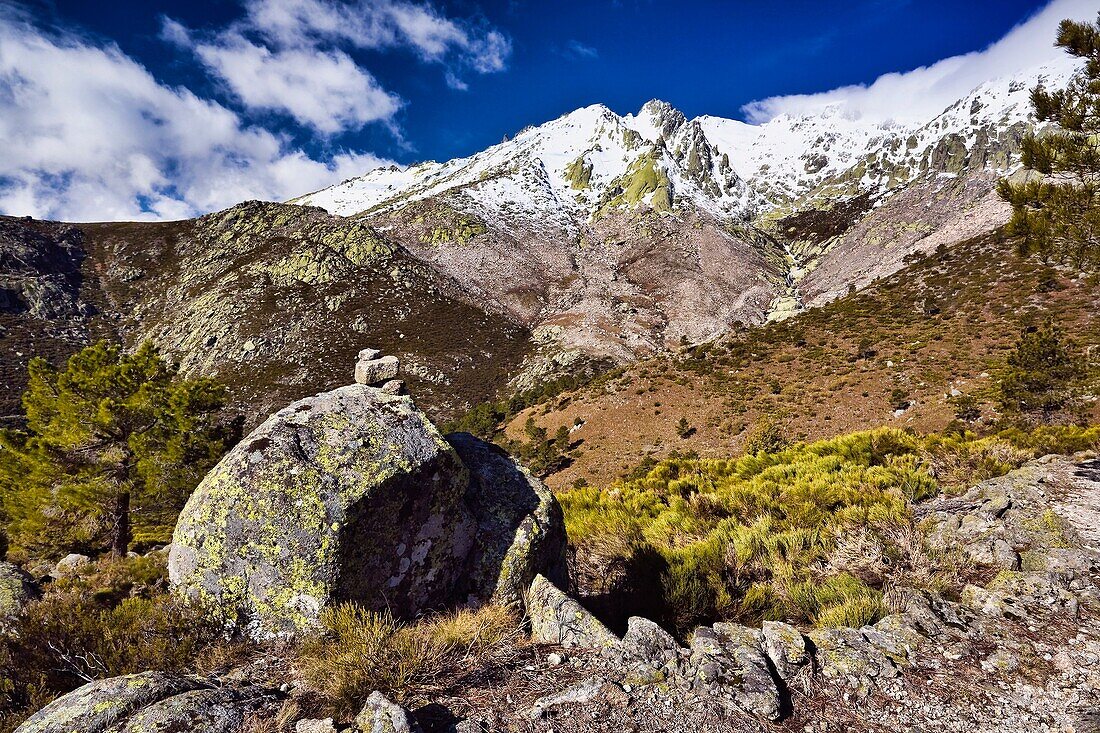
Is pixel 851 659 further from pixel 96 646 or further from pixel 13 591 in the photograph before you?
pixel 13 591

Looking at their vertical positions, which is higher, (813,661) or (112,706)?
(112,706)

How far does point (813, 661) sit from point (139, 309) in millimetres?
105677

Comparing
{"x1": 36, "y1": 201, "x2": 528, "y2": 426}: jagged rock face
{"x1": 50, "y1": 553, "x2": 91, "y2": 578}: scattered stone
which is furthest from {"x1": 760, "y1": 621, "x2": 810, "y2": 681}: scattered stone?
{"x1": 36, "y1": 201, "x2": 528, "y2": 426}: jagged rock face

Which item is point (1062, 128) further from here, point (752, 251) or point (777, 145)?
point (777, 145)

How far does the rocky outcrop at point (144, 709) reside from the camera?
311cm

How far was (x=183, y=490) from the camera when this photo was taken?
12.7 meters

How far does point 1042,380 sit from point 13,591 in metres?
25.4

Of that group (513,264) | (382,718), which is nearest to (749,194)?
(513,264)

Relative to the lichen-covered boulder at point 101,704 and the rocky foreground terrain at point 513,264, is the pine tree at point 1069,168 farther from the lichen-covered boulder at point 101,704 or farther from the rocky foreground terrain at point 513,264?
the rocky foreground terrain at point 513,264

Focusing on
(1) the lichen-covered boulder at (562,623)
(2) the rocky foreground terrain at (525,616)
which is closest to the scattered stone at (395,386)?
(2) the rocky foreground terrain at (525,616)

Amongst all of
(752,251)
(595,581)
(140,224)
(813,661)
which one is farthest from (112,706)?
(140,224)

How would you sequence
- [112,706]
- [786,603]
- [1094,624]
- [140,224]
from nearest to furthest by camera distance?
[112,706]
[1094,624]
[786,603]
[140,224]

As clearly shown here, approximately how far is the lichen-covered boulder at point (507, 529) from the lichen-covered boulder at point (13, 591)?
194 inches

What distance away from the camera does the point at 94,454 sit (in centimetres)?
1266
